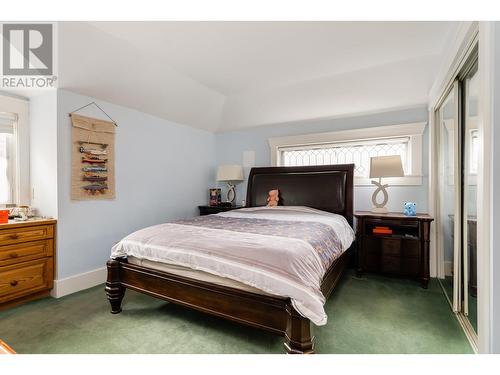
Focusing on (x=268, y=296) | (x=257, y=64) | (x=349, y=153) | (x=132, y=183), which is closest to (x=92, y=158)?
(x=132, y=183)

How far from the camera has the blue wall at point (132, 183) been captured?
2.70 meters

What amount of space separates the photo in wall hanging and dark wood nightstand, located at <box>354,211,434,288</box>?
3157mm

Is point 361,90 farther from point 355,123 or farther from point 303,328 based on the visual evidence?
point 303,328

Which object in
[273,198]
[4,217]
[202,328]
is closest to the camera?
[202,328]

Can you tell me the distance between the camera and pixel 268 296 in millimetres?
1546

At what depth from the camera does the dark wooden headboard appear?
3.47 m

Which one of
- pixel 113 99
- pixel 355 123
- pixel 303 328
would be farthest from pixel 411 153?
pixel 113 99

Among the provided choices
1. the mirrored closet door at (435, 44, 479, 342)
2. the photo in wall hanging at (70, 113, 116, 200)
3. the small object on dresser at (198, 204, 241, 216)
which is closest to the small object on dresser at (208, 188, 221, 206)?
the small object on dresser at (198, 204, 241, 216)

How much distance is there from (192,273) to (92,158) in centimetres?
203

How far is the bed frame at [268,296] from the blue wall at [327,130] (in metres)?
0.42

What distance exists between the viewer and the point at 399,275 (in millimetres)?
2963

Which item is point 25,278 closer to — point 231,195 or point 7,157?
point 7,157

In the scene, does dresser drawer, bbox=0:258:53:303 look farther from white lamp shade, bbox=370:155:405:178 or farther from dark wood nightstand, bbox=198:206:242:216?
white lamp shade, bbox=370:155:405:178

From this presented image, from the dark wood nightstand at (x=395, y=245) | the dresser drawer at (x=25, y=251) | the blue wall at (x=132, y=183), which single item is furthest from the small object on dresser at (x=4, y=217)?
the dark wood nightstand at (x=395, y=245)
